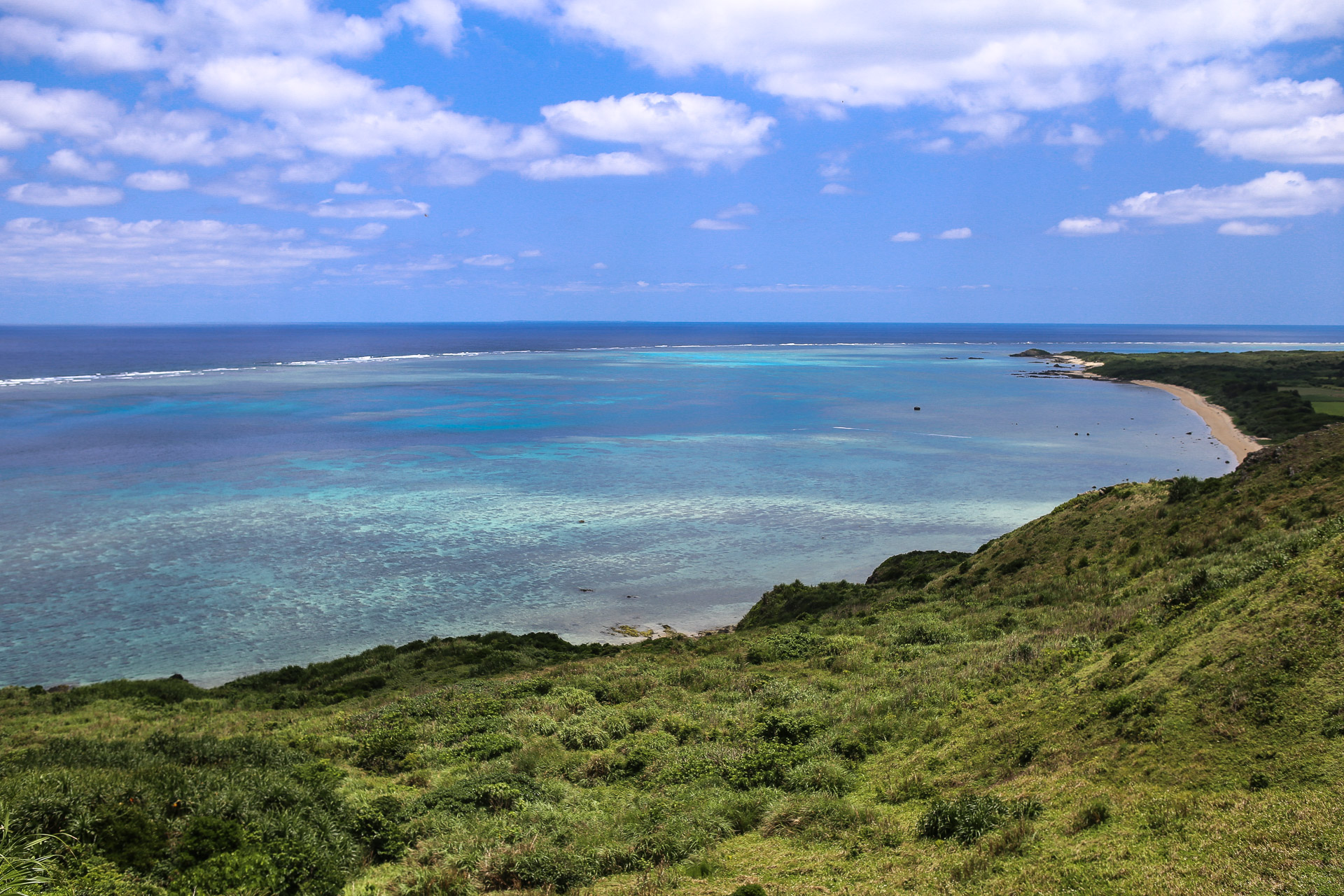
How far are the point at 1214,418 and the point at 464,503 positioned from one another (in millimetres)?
68345

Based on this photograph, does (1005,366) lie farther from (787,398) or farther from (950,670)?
(950,670)

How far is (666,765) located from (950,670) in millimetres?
6430

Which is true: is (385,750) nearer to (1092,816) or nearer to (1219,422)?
(1092,816)

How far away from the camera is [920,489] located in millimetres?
45562

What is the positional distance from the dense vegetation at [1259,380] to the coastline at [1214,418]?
2.59 ft

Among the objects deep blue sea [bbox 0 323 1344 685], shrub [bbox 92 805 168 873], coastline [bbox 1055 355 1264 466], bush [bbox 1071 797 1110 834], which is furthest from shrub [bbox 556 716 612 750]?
coastline [bbox 1055 355 1264 466]

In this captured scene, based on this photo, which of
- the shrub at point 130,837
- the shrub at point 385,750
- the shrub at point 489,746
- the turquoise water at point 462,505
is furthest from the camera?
the turquoise water at point 462,505

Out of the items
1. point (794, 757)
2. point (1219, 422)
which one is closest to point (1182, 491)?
point (794, 757)

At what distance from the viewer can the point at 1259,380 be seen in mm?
90438

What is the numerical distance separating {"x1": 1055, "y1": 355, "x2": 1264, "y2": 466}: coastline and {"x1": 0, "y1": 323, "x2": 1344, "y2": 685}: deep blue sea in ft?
5.09

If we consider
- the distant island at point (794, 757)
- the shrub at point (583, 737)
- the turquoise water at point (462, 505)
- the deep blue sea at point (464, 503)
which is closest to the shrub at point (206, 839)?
the distant island at point (794, 757)

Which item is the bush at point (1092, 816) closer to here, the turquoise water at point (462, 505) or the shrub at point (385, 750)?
the shrub at point (385, 750)

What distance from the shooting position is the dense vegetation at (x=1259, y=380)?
63.7 m

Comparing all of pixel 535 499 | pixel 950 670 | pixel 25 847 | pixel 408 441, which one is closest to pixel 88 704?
pixel 25 847
